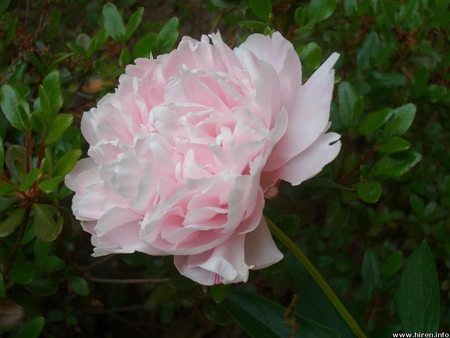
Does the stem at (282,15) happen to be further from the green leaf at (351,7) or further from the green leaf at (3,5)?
the green leaf at (3,5)

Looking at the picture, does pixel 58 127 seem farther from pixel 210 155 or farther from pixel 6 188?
pixel 210 155

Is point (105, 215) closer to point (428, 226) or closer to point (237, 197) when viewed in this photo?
point (237, 197)

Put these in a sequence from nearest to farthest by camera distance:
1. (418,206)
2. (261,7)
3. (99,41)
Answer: (261,7), (99,41), (418,206)

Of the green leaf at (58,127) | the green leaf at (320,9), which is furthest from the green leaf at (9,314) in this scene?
the green leaf at (320,9)

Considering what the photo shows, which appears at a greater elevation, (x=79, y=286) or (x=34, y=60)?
(x=34, y=60)

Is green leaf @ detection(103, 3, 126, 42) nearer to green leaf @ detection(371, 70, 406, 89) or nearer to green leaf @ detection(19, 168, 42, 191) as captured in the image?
green leaf @ detection(19, 168, 42, 191)

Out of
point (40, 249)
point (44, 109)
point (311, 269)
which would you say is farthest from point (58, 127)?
point (311, 269)

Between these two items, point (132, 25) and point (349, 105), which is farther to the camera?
point (132, 25)
